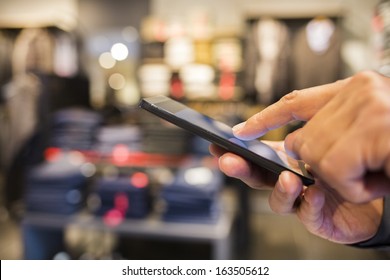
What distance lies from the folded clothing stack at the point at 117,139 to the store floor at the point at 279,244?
0.40 meters

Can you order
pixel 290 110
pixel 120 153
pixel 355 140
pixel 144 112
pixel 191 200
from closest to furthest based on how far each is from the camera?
pixel 355 140 < pixel 290 110 < pixel 191 200 < pixel 120 153 < pixel 144 112

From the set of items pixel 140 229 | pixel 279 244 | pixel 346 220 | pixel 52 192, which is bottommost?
pixel 279 244

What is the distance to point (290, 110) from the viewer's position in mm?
351

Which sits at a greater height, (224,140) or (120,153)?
(224,140)

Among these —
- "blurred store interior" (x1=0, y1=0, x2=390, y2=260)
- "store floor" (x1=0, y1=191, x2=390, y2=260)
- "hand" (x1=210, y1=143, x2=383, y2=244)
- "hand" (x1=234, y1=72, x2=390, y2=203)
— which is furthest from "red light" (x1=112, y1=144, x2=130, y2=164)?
"hand" (x1=234, y1=72, x2=390, y2=203)

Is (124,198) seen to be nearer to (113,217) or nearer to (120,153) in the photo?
(113,217)

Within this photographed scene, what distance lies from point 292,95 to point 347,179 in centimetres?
13

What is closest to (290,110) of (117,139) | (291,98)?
(291,98)

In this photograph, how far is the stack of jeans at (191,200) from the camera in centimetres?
91

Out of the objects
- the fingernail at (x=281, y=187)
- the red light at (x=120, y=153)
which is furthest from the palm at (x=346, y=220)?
the red light at (x=120, y=153)

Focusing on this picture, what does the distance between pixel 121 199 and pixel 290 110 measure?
729 mm

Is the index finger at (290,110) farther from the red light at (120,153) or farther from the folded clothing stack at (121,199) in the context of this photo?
the red light at (120,153)

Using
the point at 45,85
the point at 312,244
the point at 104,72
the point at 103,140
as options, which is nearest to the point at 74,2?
the point at 104,72
